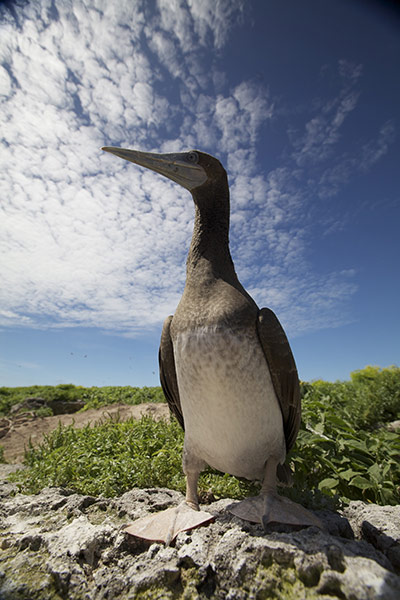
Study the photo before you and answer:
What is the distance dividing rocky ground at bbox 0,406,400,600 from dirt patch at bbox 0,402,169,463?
4301 mm

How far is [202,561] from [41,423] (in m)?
8.96

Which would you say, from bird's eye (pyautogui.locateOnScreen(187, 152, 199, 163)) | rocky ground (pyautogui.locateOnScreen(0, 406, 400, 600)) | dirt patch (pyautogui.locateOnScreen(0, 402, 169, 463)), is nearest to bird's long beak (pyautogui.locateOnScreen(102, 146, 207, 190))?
bird's eye (pyautogui.locateOnScreen(187, 152, 199, 163))

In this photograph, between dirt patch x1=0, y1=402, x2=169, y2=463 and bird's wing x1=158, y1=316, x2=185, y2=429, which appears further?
dirt patch x1=0, y1=402, x2=169, y2=463

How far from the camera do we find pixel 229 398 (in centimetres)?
244

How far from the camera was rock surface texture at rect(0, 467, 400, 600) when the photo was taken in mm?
1594

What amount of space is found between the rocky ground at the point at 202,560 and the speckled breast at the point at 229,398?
51 cm

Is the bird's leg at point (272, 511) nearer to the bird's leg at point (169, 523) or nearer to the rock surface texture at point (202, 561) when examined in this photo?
the rock surface texture at point (202, 561)

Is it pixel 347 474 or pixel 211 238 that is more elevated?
pixel 211 238

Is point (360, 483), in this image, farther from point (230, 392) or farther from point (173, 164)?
point (173, 164)

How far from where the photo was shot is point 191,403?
261cm

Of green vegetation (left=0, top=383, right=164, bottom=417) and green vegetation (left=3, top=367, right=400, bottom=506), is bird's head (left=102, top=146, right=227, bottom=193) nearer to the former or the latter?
green vegetation (left=3, top=367, right=400, bottom=506)

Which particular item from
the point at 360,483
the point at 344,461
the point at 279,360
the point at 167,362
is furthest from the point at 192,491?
the point at 344,461

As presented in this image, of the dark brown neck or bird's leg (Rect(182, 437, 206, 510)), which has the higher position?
the dark brown neck

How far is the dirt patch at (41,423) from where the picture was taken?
7289 mm
